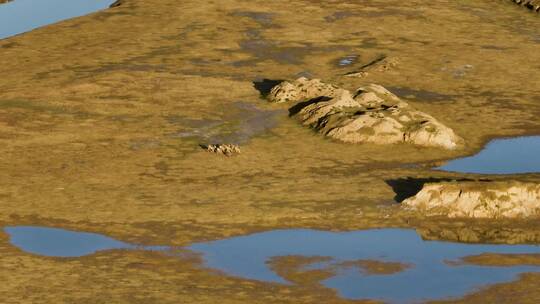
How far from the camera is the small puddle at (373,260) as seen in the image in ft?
96.5

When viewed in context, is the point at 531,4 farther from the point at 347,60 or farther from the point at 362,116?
the point at 362,116

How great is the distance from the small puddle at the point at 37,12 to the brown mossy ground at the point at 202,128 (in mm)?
4588

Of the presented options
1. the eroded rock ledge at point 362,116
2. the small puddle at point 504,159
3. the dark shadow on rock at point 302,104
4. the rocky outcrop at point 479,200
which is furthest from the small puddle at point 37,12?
the rocky outcrop at point 479,200

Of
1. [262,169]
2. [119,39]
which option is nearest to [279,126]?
[262,169]

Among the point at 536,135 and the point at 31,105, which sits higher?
the point at 31,105

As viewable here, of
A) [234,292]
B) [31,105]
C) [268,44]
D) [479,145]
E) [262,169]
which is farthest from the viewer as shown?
[268,44]

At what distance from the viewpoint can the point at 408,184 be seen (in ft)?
125

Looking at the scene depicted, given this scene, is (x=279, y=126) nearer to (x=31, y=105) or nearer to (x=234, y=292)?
(x=31, y=105)

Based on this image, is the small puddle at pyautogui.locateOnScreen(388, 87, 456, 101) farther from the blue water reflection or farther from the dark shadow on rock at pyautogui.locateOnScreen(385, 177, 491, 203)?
the blue water reflection

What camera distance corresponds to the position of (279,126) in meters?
46.3

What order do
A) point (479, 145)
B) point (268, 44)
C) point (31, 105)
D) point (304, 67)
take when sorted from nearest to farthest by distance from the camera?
1. point (479, 145)
2. point (31, 105)
3. point (304, 67)
4. point (268, 44)

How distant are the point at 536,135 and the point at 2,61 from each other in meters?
27.6

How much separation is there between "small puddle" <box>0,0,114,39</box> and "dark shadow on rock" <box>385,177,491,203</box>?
1430 inches

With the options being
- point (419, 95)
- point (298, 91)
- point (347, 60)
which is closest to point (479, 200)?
point (298, 91)
